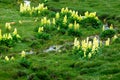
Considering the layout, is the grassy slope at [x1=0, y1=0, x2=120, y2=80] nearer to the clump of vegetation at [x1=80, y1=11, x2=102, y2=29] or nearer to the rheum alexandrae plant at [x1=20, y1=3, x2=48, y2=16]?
the clump of vegetation at [x1=80, y1=11, x2=102, y2=29]

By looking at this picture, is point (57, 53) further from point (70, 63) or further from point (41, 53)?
point (70, 63)

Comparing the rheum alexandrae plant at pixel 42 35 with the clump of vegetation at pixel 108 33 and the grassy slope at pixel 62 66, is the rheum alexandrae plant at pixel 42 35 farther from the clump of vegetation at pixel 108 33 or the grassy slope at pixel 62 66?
the clump of vegetation at pixel 108 33

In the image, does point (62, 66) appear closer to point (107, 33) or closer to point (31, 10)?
point (107, 33)

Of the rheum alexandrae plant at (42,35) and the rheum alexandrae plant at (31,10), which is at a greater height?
the rheum alexandrae plant at (42,35)

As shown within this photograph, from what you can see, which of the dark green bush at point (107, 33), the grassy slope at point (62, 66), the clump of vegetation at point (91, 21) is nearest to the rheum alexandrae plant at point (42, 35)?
the grassy slope at point (62, 66)

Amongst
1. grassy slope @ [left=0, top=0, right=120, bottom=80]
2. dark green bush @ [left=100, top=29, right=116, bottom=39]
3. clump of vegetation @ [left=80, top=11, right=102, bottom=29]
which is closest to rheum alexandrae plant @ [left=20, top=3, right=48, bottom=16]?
clump of vegetation @ [left=80, top=11, right=102, bottom=29]

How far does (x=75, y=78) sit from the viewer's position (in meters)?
17.6

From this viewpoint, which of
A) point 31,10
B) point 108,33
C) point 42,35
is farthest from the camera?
point 31,10

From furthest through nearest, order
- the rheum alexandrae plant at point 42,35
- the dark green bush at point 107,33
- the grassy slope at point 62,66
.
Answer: the dark green bush at point 107,33
the rheum alexandrae plant at point 42,35
the grassy slope at point 62,66

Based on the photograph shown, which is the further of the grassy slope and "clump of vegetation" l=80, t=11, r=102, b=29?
"clump of vegetation" l=80, t=11, r=102, b=29

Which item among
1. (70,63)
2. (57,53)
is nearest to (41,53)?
(57,53)

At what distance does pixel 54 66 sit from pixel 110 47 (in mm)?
4856

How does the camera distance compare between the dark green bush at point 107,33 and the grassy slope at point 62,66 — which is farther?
the dark green bush at point 107,33

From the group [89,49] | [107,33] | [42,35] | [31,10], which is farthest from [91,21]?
[89,49]
